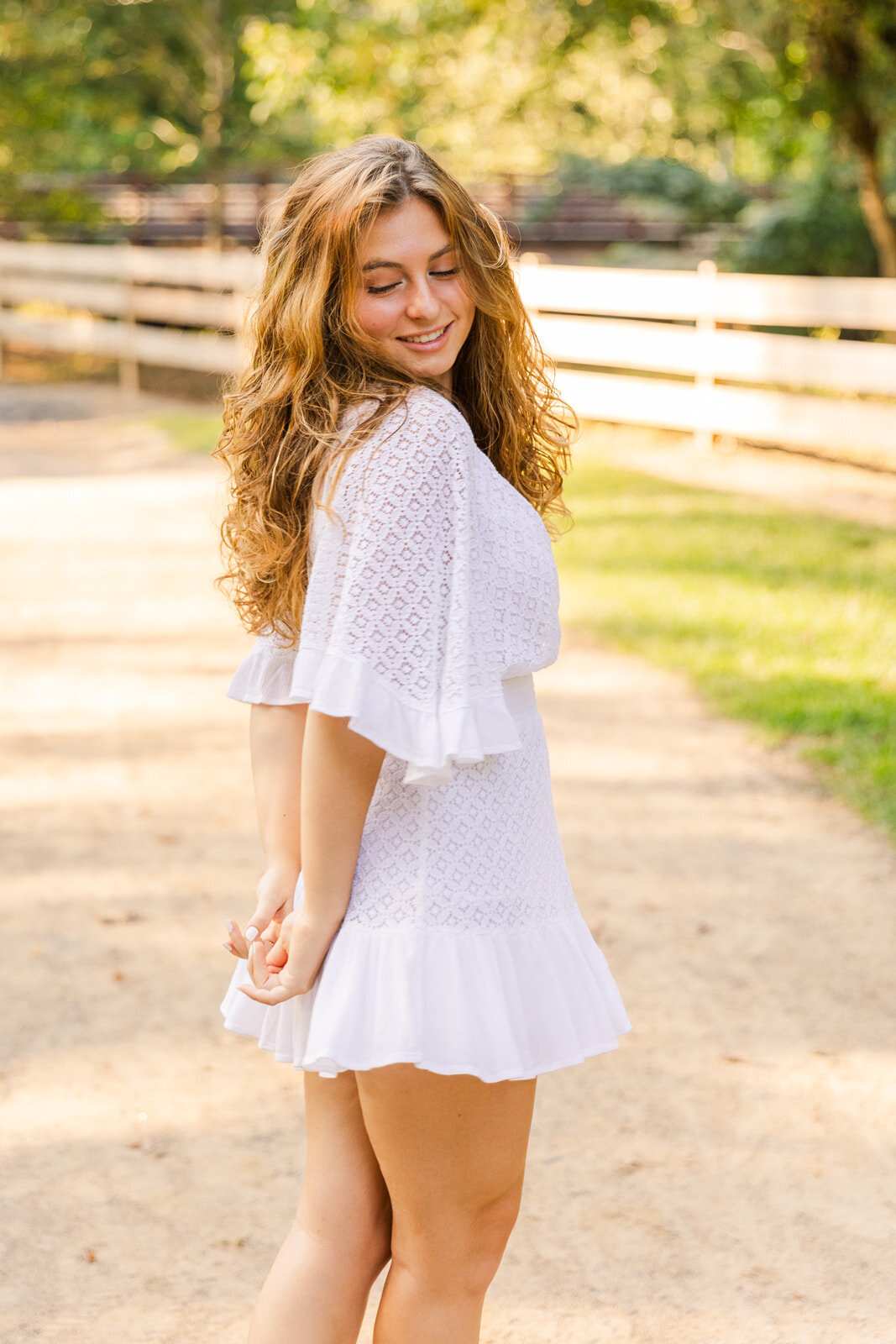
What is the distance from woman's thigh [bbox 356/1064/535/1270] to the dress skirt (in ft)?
0.24

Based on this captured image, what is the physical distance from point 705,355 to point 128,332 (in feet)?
26.9

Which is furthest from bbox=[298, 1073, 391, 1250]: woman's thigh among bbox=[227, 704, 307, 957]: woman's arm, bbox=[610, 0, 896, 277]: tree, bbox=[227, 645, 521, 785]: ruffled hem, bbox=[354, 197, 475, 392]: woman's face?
bbox=[610, 0, 896, 277]: tree

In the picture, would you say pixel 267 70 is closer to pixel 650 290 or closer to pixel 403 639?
pixel 650 290

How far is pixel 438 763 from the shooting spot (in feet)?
5.08

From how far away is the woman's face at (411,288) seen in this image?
5.51ft

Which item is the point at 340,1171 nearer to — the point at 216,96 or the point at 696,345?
the point at 696,345

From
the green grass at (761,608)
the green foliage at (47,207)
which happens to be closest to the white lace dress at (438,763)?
the green grass at (761,608)

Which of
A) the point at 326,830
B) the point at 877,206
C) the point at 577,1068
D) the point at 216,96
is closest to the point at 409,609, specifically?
the point at 326,830

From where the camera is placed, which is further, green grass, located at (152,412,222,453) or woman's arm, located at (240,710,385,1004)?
green grass, located at (152,412,222,453)

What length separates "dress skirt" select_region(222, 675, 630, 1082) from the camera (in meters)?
1.57

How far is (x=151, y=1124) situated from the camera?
294cm

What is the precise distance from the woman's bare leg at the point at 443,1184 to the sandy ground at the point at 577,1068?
0.65 m

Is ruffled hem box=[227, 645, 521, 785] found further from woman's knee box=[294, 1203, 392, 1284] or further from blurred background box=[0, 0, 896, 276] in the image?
blurred background box=[0, 0, 896, 276]

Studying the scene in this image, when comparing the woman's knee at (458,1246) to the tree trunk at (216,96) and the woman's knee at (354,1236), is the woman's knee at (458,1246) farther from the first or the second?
the tree trunk at (216,96)
